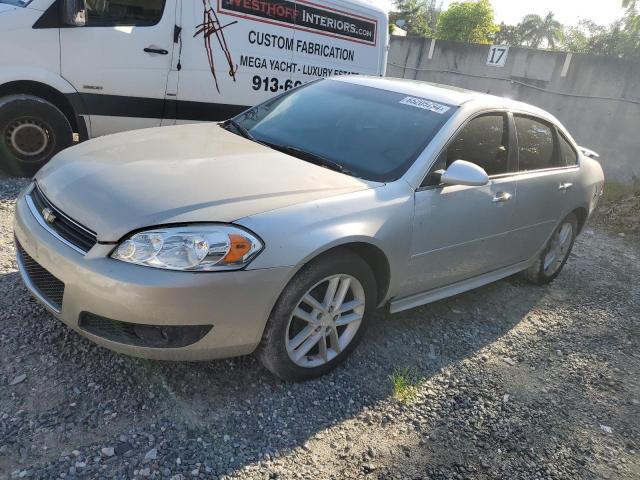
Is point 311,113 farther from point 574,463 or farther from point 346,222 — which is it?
point 574,463

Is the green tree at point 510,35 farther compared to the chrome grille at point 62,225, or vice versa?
the green tree at point 510,35

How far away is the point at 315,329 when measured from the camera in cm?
281

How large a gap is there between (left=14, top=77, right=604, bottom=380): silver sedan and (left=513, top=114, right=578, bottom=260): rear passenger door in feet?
0.06

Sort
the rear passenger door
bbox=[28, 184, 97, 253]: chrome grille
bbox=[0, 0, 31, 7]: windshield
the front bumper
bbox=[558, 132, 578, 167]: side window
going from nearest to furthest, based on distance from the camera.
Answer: the front bumper, bbox=[28, 184, 97, 253]: chrome grille, the rear passenger door, bbox=[558, 132, 578, 167]: side window, bbox=[0, 0, 31, 7]: windshield

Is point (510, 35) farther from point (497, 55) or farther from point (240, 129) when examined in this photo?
point (240, 129)

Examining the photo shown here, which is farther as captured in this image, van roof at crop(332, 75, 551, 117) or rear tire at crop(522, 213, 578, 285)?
rear tire at crop(522, 213, 578, 285)

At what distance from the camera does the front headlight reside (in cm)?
229

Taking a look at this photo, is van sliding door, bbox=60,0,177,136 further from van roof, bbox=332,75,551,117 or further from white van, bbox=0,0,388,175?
van roof, bbox=332,75,551,117

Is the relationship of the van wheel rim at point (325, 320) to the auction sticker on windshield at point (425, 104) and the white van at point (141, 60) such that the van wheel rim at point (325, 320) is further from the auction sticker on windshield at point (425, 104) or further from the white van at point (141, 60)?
the white van at point (141, 60)

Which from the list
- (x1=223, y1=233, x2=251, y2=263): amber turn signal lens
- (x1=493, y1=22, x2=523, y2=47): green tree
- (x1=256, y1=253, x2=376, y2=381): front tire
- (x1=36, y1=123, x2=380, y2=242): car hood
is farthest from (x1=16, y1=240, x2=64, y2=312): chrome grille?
(x1=493, y1=22, x2=523, y2=47): green tree

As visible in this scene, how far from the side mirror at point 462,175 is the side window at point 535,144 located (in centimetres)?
94

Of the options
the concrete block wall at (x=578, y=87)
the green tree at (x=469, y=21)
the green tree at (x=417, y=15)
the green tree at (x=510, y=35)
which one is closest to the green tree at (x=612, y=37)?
the concrete block wall at (x=578, y=87)

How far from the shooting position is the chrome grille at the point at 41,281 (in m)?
2.47

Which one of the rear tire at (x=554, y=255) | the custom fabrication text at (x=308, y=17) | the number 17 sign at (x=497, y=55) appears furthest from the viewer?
the number 17 sign at (x=497, y=55)
